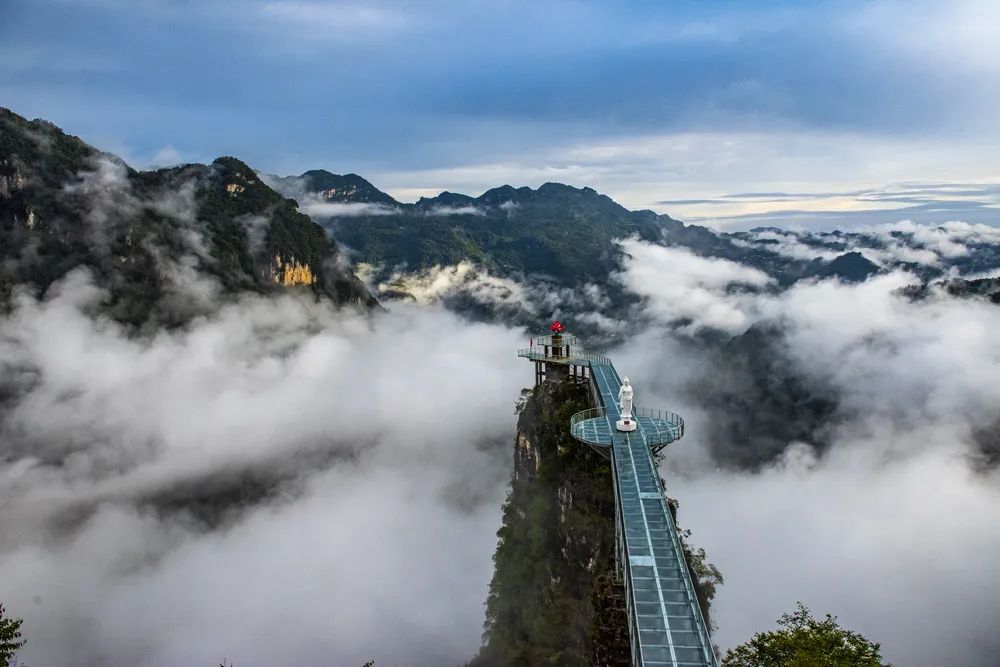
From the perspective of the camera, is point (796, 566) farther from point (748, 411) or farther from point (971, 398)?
point (971, 398)

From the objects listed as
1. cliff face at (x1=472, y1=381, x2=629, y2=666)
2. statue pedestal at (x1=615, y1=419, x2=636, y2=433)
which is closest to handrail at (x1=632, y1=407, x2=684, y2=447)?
statue pedestal at (x1=615, y1=419, x2=636, y2=433)

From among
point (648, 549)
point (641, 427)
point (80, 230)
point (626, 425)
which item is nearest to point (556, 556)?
point (641, 427)

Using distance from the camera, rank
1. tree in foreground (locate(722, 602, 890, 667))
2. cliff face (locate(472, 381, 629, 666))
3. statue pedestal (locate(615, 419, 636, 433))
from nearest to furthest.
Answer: tree in foreground (locate(722, 602, 890, 667))
cliff face (locate(472, 381, 629, 666))
statue pedestal (locate(615, 419, 636, 433))

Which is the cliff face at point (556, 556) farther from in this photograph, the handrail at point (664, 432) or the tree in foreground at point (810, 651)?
the tree in foreground at point (810, 651)

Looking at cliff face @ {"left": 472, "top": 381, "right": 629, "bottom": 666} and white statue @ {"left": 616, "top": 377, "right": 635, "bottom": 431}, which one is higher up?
white statue @ {"left": 616, "top": 377, "right": 635, "bottom": 431}

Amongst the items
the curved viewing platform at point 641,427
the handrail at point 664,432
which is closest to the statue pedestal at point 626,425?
the curved viewing platform at point 641,427

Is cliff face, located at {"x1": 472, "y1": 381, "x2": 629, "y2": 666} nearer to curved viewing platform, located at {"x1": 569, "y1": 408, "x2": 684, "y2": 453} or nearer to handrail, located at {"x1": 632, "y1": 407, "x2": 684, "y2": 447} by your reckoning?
curved viewing platform, located at {"x1": 569, "y1": 408, "x2": 684, "y2": 453}

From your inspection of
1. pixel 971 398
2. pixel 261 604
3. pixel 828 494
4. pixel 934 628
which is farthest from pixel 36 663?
pixel 971 398
